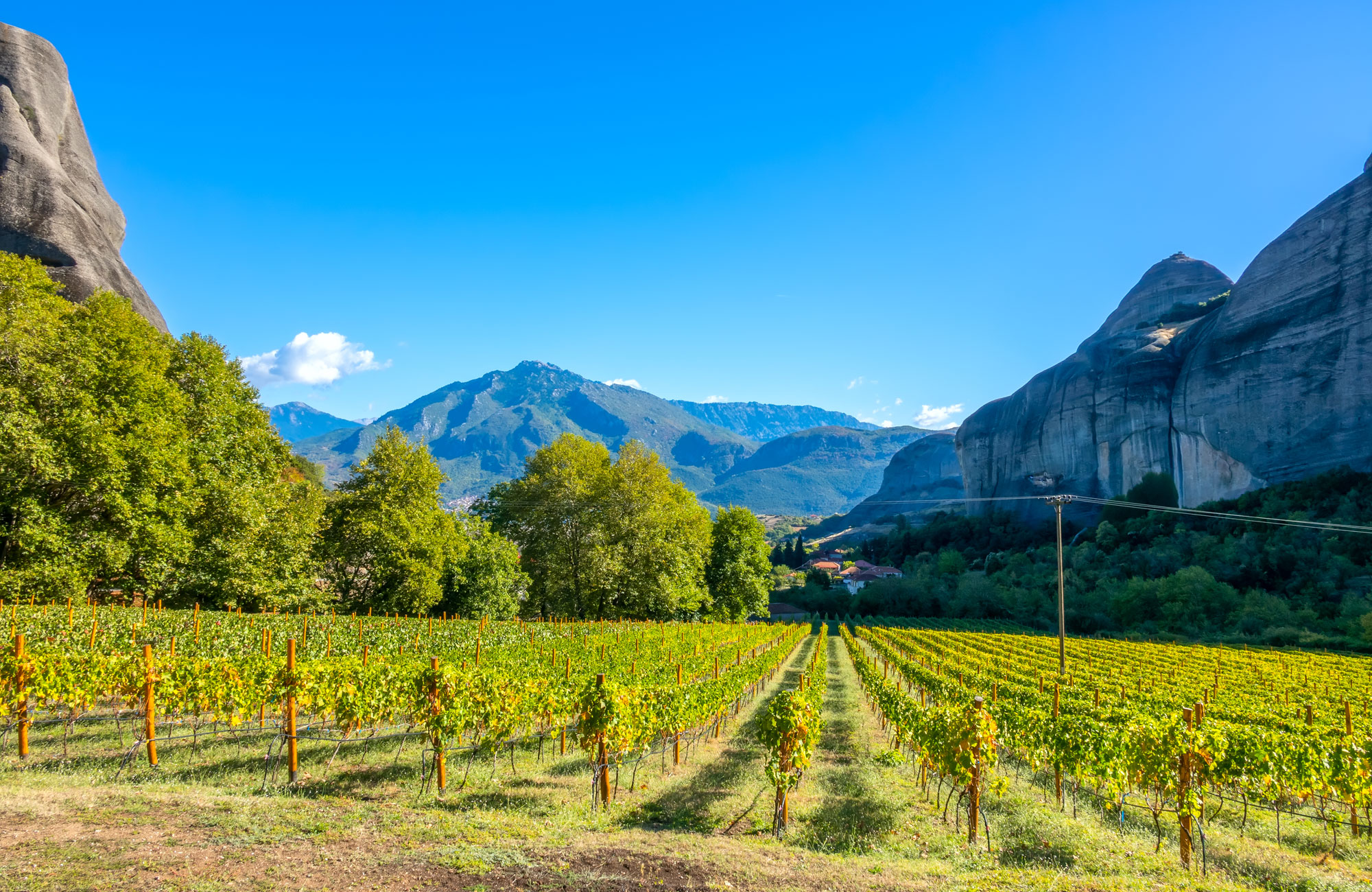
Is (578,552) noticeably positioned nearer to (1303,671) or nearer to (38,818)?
(38,818)

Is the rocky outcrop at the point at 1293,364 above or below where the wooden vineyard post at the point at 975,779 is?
above

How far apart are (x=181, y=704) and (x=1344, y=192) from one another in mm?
98528

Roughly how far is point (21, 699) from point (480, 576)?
2600 cm

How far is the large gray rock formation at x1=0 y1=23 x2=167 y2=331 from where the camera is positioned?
34219mm

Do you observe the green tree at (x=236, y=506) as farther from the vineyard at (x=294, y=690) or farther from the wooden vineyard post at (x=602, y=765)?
the wooden vineyard post at (x=602, y=765)

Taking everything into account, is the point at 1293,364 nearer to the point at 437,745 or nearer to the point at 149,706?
the point at 437,745

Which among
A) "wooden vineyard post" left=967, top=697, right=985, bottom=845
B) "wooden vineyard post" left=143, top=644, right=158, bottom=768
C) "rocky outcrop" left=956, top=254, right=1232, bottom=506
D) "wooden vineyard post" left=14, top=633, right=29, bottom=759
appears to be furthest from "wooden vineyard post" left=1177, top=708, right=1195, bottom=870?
"rocky outcrop" left=956, top=254, right=1232, bottom=506

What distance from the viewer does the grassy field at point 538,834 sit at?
18.4 feet

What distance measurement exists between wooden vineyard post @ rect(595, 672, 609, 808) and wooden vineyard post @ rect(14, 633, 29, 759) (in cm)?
777

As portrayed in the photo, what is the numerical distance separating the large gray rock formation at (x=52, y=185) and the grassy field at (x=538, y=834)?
1529 inches

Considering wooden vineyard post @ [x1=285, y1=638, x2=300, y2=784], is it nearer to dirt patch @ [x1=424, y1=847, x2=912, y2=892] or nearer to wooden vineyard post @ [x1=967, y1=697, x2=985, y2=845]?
dirt patch @ [x1=424, y1=847, x2=912, y2=892]

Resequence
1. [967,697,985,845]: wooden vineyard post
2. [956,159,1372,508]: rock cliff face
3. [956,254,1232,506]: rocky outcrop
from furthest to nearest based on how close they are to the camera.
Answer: [956,254,1232,506]: rocky outcrop
[956,159,1372,508]: rock cliff face
[967,697,985,845]: wooden vineyard post

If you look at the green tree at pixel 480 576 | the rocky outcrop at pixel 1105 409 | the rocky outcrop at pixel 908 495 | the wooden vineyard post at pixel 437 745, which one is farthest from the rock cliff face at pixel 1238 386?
the wooden vineyard post at pixel 437 745

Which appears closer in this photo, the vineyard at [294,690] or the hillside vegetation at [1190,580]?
the vineyard at [294,690]
